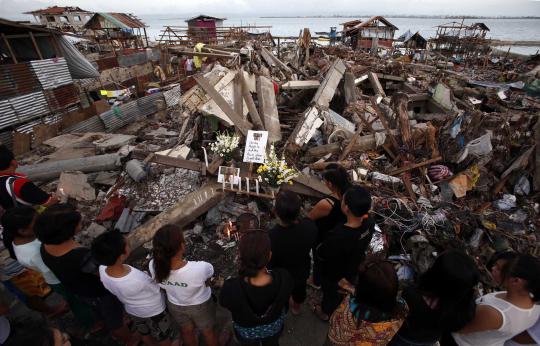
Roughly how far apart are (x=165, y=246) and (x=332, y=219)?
7.25 feet

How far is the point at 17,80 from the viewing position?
9.91 meters

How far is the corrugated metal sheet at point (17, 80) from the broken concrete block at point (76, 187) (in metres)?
6.12

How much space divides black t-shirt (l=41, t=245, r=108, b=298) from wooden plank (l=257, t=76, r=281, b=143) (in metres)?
4.93

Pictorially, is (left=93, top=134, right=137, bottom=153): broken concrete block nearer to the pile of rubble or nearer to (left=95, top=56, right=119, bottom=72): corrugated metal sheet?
the pile of rubble

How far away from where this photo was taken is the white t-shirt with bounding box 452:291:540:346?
2.07 meters

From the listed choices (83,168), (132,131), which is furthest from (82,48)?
(83,168)

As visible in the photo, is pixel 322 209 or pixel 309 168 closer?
pixel 322 209

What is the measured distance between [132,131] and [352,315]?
1182 centimetres

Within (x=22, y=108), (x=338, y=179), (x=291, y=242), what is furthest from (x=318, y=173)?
(x=22, y=108)

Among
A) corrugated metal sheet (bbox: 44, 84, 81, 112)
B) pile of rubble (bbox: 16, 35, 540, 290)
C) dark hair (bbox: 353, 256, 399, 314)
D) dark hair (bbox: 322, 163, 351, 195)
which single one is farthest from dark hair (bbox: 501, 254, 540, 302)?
corrugated metal sheet (bbox: 44, 84, 81, 112)

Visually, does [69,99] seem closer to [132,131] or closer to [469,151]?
[132,131]

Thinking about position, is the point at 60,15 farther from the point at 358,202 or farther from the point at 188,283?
the point at 358,202

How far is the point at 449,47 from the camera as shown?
35188 millimetres

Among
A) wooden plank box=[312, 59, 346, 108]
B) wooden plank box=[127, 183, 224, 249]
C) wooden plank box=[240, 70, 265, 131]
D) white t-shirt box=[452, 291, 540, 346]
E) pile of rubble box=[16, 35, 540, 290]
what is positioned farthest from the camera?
wooden plank box=[312, 59, 346, 108]
